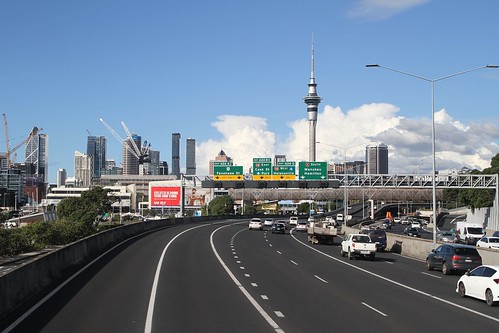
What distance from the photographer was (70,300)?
17750 millimetres

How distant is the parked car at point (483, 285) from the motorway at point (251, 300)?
37cm

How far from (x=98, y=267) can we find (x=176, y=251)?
36.4 feet

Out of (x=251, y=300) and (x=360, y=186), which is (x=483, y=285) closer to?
(x=251, y=300)

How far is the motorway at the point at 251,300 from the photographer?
1402 centimetres

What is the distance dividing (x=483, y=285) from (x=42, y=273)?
1457 centimetres

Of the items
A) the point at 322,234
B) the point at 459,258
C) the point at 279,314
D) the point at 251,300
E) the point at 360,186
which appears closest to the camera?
the point at 279,314

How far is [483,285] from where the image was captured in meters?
18.9

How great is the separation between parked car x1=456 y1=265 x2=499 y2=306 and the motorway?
366 millimetres

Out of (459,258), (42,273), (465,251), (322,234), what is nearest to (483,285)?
(459,258)

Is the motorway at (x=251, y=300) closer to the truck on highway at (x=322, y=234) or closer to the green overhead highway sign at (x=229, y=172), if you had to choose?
the truck on highway at (x=322, y=234)

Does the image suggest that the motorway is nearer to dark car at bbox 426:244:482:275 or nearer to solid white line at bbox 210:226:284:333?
solid white line at bbox 210:226:284:333

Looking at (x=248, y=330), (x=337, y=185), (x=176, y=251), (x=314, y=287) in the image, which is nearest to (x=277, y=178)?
(x=337, y=185)

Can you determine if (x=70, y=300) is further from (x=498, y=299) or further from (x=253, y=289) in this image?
(x=498, y=299)

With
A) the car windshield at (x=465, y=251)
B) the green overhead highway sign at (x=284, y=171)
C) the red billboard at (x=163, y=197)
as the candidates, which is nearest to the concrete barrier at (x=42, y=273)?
the car windshield at (x=465, y=251)
